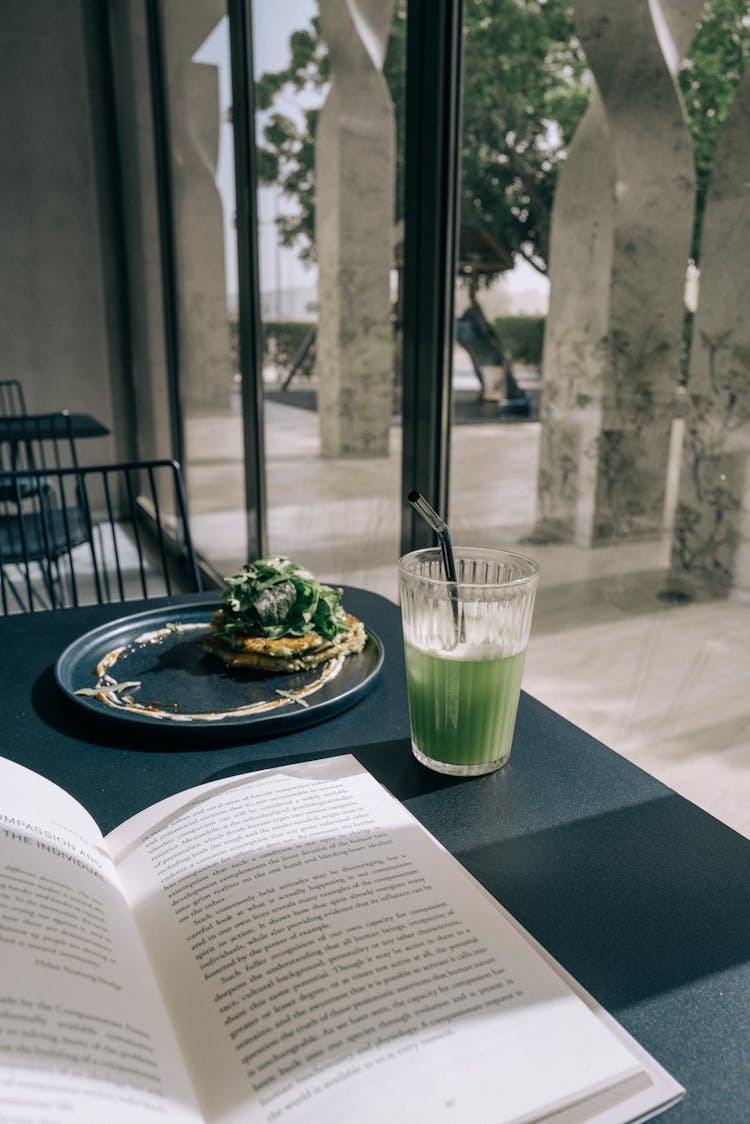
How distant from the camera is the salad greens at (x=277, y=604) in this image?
815 mm

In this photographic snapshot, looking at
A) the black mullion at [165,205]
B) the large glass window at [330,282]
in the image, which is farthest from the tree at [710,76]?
the black mullion at [165,205]

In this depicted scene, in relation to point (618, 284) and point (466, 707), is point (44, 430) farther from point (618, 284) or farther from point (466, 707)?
point (466, 707)

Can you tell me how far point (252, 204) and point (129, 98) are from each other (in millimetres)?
1766

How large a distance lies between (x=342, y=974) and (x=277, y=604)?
0.43 metres

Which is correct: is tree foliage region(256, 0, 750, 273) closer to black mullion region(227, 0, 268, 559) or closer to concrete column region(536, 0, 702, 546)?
concrete column region(536, 0, 702, 546)

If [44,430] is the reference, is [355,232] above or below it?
above

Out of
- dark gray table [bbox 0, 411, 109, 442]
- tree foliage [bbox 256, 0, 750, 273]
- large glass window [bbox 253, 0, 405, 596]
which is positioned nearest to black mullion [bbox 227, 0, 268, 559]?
large glass window [bbox 253, 0, 405, 596]

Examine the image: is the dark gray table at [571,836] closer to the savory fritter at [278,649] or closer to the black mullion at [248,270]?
the savory fritter at [278,649]

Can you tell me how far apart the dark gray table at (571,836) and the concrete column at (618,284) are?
0.75m

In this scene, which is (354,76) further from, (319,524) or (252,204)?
(319,524)

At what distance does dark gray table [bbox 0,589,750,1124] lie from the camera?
425 millimetres

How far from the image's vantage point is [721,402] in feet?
4.19


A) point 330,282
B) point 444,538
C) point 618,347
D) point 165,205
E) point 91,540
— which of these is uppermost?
point 165,205

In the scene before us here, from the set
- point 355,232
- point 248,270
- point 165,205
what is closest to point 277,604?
point 355,232
